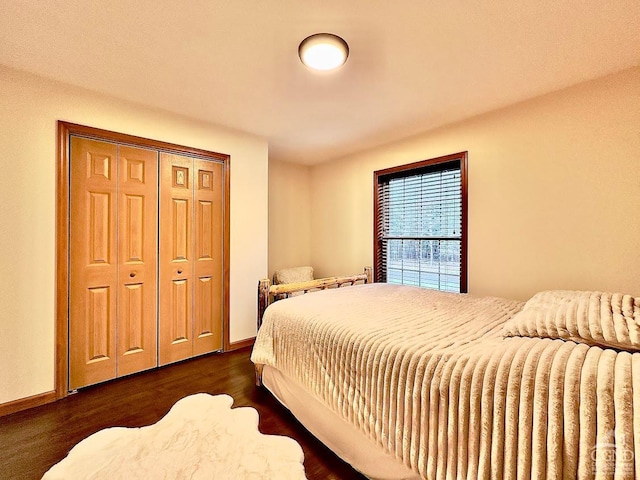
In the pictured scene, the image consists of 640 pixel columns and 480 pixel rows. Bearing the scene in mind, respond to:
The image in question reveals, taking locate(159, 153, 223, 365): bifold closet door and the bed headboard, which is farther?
locate(159, 153, 223, 365): bifold closet door

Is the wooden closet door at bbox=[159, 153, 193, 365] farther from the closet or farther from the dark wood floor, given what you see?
the dark wood floor

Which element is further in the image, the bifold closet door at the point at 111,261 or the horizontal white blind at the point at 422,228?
the horizontal white blind at the point at 422,228

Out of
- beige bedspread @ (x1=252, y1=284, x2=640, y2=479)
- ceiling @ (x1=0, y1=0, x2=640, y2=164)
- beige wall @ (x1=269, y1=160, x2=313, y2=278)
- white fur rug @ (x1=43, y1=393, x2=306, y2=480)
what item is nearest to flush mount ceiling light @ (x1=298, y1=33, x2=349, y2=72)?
ceiling @ (x1=0, y1=0, x2=640, y2=164)

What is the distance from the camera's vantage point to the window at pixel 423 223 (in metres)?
2.91

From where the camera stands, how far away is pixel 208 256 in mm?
3016

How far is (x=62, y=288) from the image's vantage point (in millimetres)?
2174

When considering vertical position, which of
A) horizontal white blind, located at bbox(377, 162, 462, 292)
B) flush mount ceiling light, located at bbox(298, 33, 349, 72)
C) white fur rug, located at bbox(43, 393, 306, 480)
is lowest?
white fur rug, located at bbox(43, 393, 306, 480)

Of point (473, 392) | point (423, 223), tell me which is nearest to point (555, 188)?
point (423, 223)

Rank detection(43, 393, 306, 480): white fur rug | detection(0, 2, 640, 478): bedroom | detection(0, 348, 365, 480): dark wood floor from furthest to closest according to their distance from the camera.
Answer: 1. detection(0, 2, 640, 478): bedroom
2. detection(0, 348, 365, 480): dark wood floor
3. detection(43, 393, 306, 480): white fur rug

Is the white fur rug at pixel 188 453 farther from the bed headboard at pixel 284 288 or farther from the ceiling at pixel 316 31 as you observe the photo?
the ceiling at pixel 316 31

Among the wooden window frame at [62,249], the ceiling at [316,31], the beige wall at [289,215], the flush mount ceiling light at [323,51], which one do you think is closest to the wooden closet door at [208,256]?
the ceiling at [316,31]

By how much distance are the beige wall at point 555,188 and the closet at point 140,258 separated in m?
2.62

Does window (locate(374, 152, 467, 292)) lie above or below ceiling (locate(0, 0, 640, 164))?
below

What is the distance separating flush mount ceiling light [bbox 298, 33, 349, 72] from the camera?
1632mm
